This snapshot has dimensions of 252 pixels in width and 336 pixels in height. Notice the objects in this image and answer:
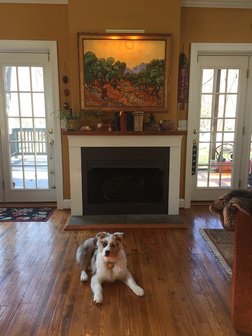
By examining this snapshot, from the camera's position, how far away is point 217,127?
412 centimetres

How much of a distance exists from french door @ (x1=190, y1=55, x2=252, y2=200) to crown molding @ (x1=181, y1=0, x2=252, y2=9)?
61 cm

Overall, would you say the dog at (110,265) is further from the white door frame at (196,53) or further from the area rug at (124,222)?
the white door frame at (196,53)

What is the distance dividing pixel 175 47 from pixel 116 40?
0.73 meters

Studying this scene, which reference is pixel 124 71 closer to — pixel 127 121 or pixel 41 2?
pixel 127 121

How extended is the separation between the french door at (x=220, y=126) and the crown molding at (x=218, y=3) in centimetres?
61

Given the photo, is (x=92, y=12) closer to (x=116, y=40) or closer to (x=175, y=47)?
(x=116, y=40)

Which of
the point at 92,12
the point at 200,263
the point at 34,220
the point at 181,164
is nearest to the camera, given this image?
the point at 200,263

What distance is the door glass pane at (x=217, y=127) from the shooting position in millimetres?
3983

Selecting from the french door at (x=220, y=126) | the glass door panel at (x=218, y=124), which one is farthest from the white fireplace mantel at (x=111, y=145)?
the glass door panel at (x=218, y=124)

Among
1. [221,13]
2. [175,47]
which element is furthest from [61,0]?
[221,13]

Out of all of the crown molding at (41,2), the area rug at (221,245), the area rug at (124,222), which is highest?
the crown molding at (41,2)

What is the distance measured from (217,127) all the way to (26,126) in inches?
109

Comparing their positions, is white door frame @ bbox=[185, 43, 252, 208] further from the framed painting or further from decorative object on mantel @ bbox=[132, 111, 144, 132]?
decorative object on mantel @ bbox=[132, 111, 144, 132]

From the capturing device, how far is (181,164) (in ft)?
13.1
